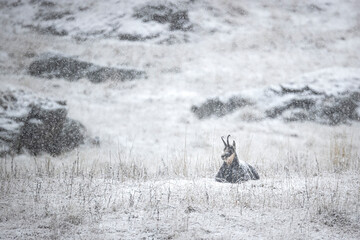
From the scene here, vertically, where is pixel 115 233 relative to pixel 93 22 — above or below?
below

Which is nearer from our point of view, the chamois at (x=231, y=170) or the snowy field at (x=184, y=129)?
the snowy field at (x=184, y=129)

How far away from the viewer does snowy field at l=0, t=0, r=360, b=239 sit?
13.8 feet

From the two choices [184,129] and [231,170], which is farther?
[184,129]

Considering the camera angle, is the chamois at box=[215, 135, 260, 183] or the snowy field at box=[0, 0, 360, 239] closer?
the snowy field at box=[0, 0, 360, 239]

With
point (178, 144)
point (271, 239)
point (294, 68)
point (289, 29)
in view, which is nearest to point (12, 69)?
point (178, 144)

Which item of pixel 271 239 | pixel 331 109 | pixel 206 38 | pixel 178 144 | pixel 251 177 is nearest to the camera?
pixel 271 239

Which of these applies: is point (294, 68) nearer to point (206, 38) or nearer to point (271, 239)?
point (206, 38)

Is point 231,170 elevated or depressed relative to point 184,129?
depressed

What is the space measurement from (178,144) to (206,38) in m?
9.29

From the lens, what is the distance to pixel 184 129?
12.0m

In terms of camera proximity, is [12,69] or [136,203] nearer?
[136,203]

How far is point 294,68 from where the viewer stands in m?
15.8

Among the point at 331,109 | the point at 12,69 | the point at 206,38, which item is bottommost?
the point at 331,109

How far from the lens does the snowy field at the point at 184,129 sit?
4.21 meters
